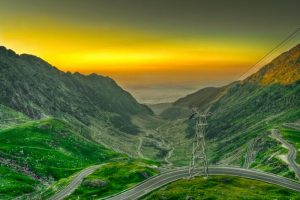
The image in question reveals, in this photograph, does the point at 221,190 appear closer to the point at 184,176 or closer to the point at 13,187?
the point at 184,176

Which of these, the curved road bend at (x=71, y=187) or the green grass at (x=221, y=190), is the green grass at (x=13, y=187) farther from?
the green grass at (x=221, y=190)

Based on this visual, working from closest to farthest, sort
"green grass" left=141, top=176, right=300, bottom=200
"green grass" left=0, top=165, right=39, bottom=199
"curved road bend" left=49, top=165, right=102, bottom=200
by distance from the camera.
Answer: "green grass" left=141, top=176, right=300, bottom=200
"curved road bend" left=49, top=165, right=102, bottom=200
"green grass" left=0, top=165, right=39, bottom=199

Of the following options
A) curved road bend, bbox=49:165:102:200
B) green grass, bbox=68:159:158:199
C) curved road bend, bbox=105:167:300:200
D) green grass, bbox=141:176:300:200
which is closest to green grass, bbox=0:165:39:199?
curved road bend, bbox=49:165:102:200

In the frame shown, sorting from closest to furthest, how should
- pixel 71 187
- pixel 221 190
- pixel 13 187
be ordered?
pixel 221 190
pixel 71 187
pixel 13 187

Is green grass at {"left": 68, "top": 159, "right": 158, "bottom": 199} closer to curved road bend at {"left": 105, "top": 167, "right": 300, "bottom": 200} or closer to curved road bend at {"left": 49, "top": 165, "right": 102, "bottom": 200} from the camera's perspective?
curved road bend at {"left": 49, "top": 165, "right": 102, "bottom": 200}

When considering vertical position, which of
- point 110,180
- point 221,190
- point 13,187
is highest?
point 221,190

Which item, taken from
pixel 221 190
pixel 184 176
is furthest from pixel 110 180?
pixel 221 190

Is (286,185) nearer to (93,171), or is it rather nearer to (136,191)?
(136,191)
